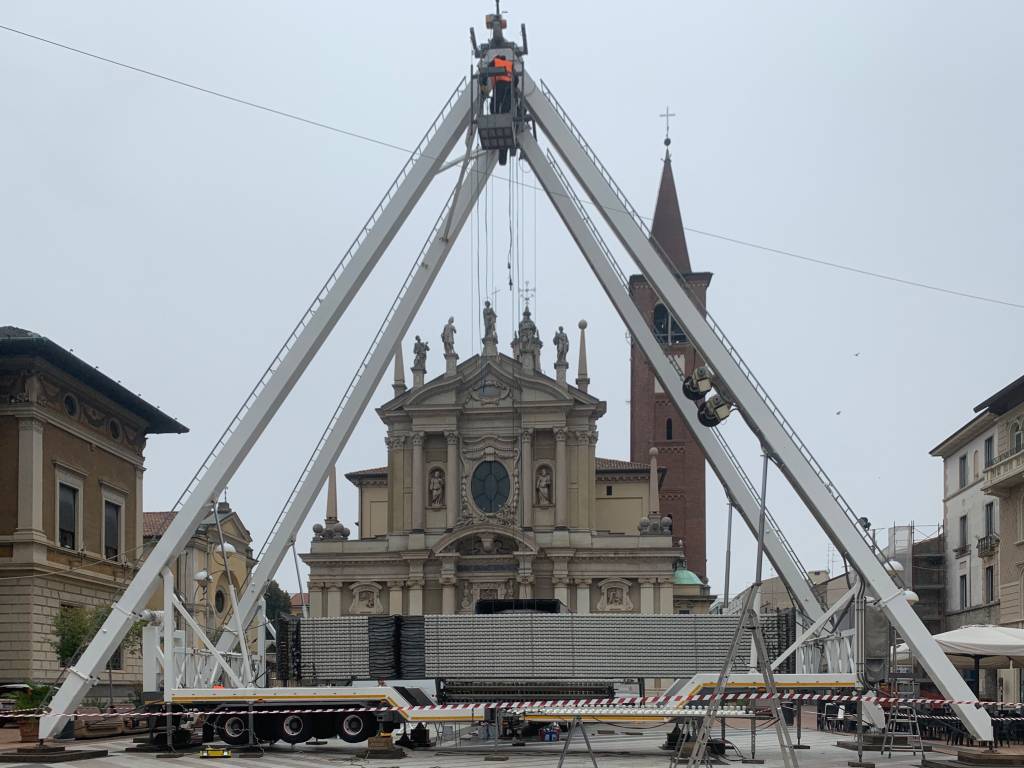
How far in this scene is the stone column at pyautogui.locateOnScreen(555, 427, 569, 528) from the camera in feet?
226

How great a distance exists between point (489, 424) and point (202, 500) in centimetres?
4788

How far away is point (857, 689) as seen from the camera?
2264 centimetres

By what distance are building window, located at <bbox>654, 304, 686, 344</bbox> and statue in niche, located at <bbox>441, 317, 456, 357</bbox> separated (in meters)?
13.3

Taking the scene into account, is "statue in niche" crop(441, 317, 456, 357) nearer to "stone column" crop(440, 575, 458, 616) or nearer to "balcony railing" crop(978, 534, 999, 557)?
"stone column" crop(440, 575, 458, 616)

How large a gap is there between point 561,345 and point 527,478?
745 centimetres

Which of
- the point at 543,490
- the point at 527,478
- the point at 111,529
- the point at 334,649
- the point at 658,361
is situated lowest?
the point at 334,649

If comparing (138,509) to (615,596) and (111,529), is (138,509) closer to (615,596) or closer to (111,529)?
(111,529)

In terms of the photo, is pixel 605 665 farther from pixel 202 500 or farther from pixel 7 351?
pixel 7 351

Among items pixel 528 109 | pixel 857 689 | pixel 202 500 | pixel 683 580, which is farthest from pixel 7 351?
pixel 683 580

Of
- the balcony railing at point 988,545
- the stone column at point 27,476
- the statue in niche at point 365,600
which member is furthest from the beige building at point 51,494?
the balcony railing at point 988,545

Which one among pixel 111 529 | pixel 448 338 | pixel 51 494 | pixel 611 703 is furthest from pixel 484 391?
pixel 611 703

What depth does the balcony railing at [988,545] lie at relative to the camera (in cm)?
4944

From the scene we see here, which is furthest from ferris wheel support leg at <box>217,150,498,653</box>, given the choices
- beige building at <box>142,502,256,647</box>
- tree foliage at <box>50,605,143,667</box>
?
beige building at <box>142,502,256,647</box>

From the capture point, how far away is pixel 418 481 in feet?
232
